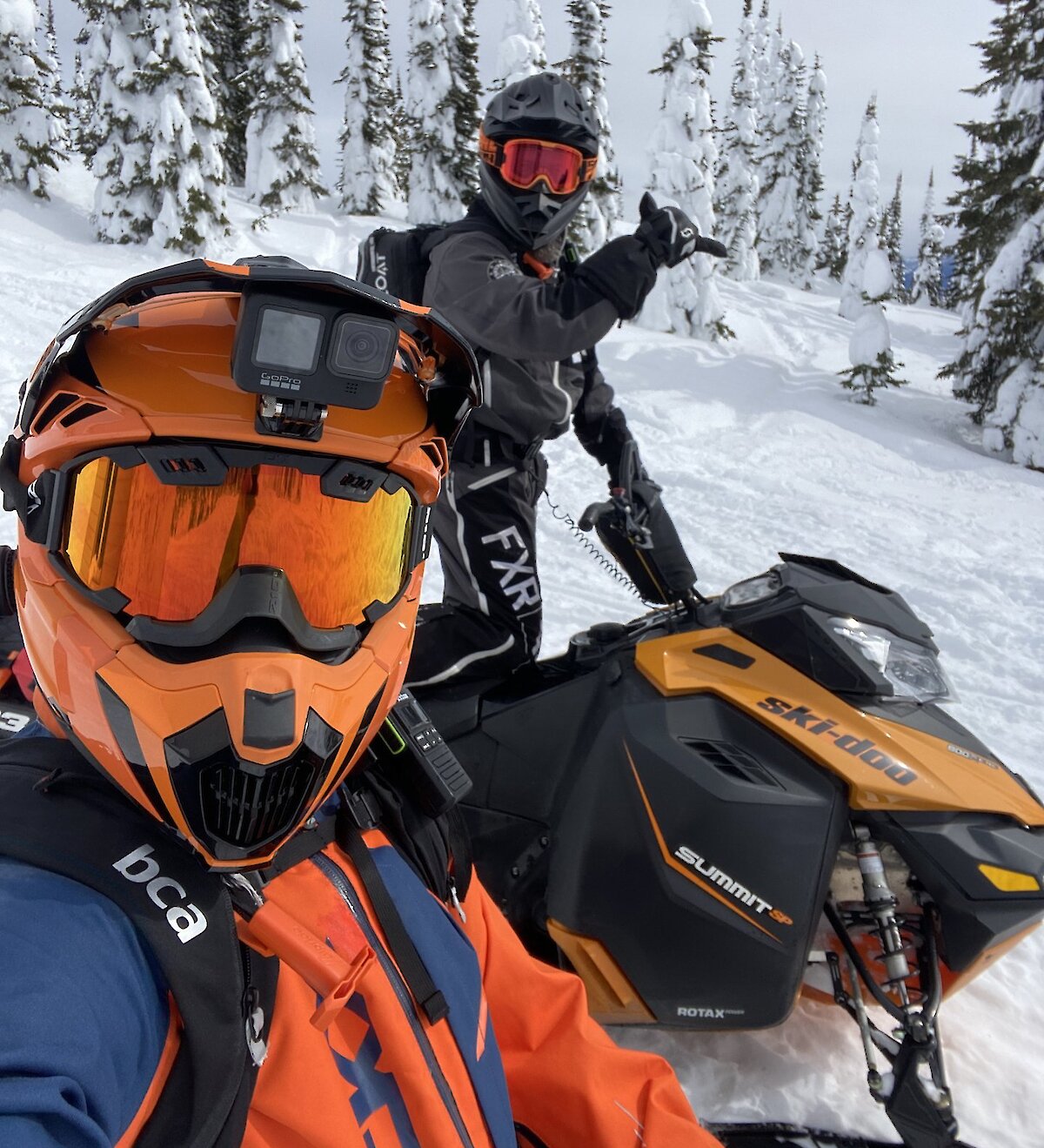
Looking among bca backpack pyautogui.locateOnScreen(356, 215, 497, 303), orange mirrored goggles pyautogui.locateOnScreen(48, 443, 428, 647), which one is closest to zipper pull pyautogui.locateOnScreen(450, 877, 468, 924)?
orange mirrored goggles pyautogui.locateOnScreen(48, 443, 428, 647)

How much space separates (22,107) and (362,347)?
25.5m

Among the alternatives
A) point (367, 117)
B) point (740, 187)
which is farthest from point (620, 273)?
point (740, 187)

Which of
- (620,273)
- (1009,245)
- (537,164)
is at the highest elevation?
(1009,245)

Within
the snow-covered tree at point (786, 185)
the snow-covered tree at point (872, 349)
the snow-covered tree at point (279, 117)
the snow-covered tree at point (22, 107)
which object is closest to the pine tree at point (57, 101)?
the snow-covered tree at point (22, 107)

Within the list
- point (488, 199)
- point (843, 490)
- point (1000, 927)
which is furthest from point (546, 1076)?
point (843, 490)

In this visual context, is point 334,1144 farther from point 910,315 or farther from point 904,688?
point 910,315

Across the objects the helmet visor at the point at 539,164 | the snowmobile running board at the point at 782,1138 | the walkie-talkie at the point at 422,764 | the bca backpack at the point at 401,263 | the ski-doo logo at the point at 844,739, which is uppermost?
the helmet visor at the point at 539,164

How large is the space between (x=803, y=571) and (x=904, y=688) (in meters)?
0.42

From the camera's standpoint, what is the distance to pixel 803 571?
239 centimetres

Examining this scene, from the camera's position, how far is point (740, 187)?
129 ft

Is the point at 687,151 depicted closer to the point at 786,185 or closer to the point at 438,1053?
the point at 786,185

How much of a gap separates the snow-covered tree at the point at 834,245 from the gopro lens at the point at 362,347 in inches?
2112

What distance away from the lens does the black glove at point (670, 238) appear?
245 cm

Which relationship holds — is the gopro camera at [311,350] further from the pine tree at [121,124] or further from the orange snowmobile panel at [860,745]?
the pine tree at [121,124]
